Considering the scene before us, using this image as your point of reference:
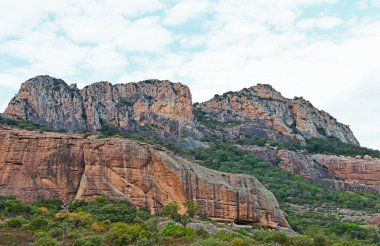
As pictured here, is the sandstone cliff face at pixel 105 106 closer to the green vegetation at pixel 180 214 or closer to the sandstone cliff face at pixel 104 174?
the sandstone cliff face at pixel 104 174

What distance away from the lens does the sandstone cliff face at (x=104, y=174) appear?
56.9m

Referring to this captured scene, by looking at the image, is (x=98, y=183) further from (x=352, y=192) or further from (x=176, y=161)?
→ (x=352, y=192)

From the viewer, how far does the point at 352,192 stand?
102 metres

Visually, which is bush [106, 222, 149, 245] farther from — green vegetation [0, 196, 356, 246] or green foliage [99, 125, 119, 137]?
green foliage [99, 125, 119, 137]

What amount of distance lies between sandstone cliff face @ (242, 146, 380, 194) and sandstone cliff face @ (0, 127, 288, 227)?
47.8 metres

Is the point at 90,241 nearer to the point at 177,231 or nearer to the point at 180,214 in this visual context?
the point at 177,231

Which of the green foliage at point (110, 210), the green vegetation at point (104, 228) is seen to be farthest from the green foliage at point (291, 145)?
the green foliage at point (110, 210)

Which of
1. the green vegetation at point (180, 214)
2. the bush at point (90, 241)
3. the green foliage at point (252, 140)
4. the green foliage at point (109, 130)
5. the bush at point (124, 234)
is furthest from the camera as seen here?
the green foliage at point (252, 140)

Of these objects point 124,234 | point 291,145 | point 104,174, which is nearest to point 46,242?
point 124,234

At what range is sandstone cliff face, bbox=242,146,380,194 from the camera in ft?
350

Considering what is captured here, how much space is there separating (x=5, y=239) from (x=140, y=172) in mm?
19811

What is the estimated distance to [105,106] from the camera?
11444 cm

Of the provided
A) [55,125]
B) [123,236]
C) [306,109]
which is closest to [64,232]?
[123,236]

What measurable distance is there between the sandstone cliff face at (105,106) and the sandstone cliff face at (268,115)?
16.5 metres
